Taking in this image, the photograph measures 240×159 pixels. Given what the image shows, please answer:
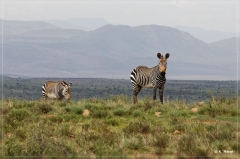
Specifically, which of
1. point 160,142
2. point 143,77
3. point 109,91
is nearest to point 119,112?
point 160,142

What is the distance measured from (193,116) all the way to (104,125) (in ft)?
10.7

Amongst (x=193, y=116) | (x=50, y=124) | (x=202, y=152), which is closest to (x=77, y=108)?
(x=50, y=124)

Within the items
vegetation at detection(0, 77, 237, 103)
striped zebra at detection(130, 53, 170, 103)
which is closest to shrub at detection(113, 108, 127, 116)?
striped zebra at detection(130, 53, 170, 103)

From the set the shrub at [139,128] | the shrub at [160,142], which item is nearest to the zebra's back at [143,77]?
the shrub at [139,128]

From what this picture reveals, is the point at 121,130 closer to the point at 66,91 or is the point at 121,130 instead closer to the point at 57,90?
the point at 66,91

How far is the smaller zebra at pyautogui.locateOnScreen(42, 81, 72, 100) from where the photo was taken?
2344 cm

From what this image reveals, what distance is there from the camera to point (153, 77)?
2042cm

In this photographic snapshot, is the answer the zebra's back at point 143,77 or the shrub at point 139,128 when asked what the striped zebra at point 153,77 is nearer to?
the zebra's back at point 143,77

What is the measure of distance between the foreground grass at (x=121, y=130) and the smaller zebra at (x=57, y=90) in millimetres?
4666

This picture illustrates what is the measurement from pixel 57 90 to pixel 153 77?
5.91 meters

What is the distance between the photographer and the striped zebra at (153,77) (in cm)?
1969

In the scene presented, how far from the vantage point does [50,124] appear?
45.7 feet

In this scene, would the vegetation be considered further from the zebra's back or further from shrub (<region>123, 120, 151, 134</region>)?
shrub (<region>123, 120, 151, 134</region>)

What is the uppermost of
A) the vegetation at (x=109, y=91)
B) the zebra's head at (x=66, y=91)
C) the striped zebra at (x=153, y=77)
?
the striped zebra at (x=153, y=77)
